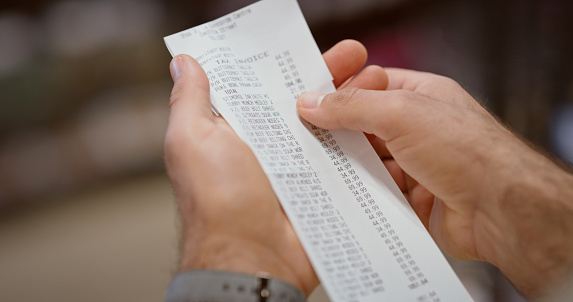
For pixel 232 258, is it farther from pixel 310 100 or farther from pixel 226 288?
pixel 310 100

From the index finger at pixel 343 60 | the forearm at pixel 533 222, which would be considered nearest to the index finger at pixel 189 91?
the index finger at pixel 343 60

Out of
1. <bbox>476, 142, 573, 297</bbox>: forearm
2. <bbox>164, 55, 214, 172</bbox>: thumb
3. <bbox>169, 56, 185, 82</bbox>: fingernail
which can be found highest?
<bbox>169, 56, 185, 82</bbox>: fingernail

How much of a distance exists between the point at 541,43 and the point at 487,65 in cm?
13

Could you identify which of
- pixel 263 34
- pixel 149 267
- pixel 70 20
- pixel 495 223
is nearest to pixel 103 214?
pixel 149 267

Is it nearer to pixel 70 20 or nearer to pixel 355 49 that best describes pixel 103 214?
pixel 70 20

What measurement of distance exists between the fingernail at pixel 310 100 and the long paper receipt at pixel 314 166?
14 mm

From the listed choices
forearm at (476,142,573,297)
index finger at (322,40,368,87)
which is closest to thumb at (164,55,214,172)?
index finger at (322,40,368,87)

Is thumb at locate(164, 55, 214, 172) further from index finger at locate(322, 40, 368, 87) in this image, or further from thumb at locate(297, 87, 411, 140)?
index finger at locate(322, 40, 368, 87)

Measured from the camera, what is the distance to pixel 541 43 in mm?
1219

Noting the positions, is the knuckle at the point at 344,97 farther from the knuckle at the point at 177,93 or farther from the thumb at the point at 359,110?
the knuckle at the point at 177,93

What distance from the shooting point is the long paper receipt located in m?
0.62

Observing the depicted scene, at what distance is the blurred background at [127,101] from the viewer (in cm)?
124

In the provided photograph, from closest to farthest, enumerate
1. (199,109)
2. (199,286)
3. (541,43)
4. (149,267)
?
(199,286) → (199,109) → (541,43) → (149,267)

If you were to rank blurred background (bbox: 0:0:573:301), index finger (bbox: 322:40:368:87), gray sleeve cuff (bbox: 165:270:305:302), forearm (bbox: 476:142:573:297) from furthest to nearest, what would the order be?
blurred background (bbox: 0:0:573:301) < index finger (bbox: 322:40:368:87) < forearm (bbox: 476:142:573:297) < gray sleeve cuff (bbox: 165:270:305:302)
